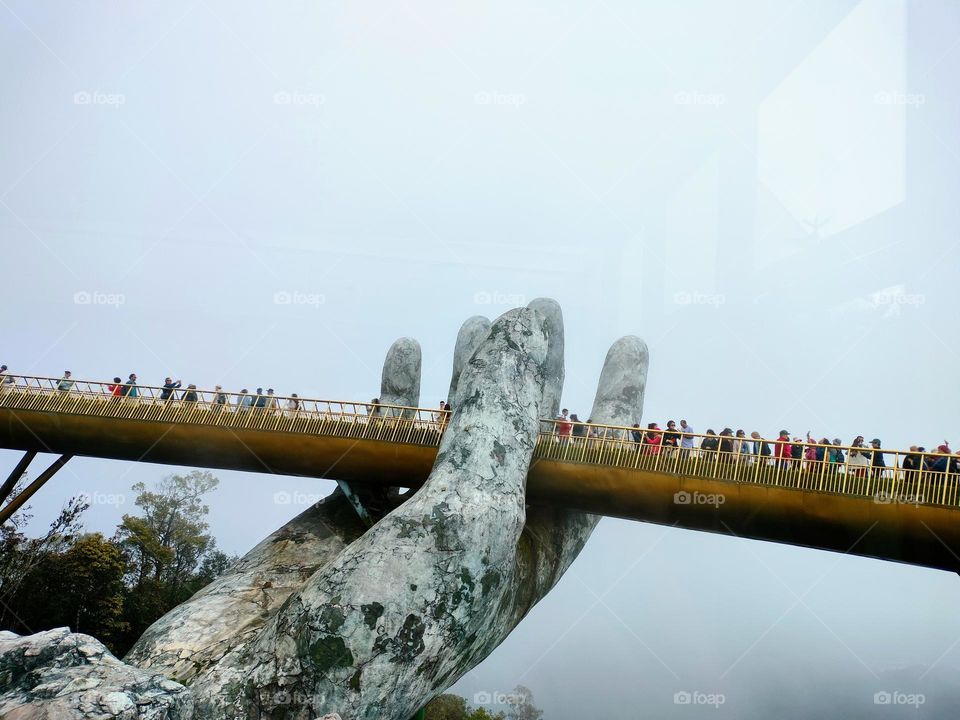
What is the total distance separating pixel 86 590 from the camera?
95.3 ft

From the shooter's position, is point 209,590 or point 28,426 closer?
point 209,590

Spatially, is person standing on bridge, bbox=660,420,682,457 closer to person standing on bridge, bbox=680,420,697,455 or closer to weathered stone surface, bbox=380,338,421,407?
person standing on bridge, bbox=680,420,697,455

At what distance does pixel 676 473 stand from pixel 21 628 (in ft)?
82.4

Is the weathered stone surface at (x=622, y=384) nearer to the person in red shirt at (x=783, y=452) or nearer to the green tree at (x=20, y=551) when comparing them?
the person in red shirt at (x=783, y=452)

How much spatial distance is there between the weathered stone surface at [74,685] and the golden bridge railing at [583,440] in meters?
9.04

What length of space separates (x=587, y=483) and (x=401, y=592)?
5.47 m

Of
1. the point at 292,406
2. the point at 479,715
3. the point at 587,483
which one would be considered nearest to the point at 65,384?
the point at 292,406

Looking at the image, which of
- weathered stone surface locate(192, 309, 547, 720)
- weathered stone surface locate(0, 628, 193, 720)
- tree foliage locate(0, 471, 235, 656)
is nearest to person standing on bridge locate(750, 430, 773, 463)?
weathered stone surface locate(192, 309, 547, 720)

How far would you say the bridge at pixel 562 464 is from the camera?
40.9 feet

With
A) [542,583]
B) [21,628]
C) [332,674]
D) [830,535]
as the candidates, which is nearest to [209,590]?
[332,674]

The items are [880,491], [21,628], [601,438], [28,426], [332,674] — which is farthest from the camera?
[21,628]

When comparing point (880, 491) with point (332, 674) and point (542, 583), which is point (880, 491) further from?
point (332, 674)

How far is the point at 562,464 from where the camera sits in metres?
14.7

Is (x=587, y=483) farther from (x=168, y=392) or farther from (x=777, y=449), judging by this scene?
(x=168, y=392)
